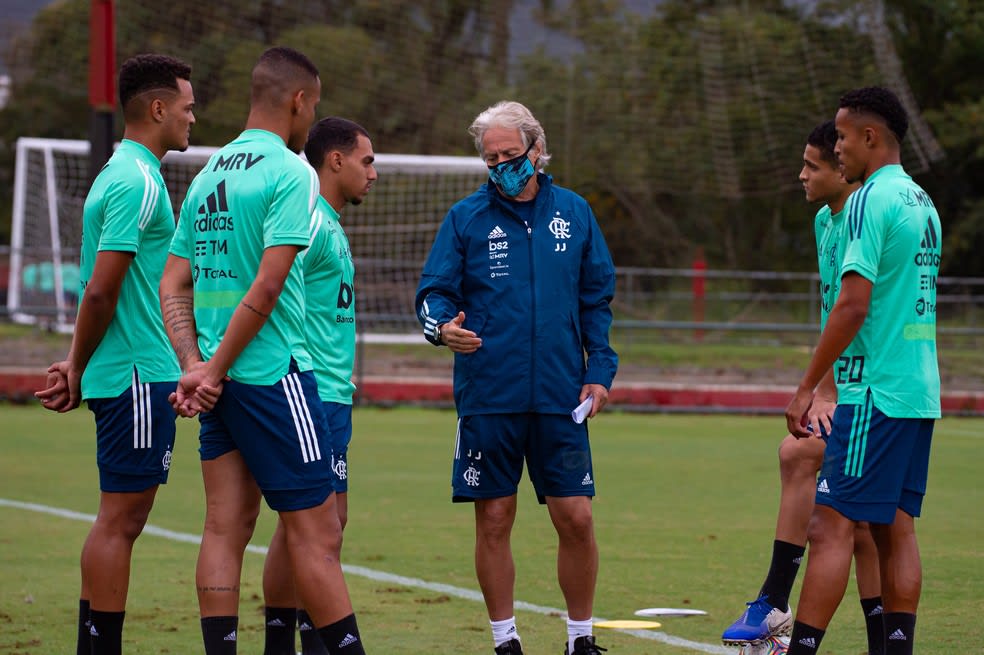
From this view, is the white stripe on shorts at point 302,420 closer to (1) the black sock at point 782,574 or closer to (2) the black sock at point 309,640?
(2) the black sock at point 309,640

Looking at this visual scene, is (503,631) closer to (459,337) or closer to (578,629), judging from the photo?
(578,629)

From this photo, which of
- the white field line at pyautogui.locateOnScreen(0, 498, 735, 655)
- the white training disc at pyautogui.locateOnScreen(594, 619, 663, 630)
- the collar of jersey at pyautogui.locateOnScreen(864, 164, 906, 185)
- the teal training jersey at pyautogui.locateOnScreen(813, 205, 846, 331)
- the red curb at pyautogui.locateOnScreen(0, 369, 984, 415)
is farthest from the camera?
the red curb at pyautogui.locateOnScreen(0, 369, 984, 415)

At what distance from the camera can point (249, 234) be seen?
5.03 metres

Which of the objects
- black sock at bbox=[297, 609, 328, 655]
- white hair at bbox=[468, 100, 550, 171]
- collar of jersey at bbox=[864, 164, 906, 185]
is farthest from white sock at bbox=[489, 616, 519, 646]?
collar of jersey at bbox=[864, 164, 906, 185]

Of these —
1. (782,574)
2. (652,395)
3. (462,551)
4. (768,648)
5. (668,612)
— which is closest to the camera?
(768,648)

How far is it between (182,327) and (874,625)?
3.15 metres

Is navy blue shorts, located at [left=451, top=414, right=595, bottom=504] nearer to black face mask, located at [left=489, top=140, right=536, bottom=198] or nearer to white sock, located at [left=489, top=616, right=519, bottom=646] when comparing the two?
white sock, located at [left=489, top=616, right=519, bottom=646]

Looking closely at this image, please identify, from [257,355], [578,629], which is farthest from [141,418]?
[578,629]

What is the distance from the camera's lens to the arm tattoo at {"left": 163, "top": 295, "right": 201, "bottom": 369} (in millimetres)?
5148

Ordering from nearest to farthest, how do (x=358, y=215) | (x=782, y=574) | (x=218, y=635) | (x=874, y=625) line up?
(x=218, y=635) → (x=874, y=625) → (x=782, y=574) → (x=358, y=215)

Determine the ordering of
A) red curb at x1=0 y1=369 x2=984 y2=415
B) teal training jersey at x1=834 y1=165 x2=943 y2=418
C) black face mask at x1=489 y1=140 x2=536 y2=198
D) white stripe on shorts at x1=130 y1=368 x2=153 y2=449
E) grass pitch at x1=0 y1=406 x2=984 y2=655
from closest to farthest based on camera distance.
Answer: teal training jersey at x1=834 y1=165 x2=943 y2=418, white stripe on shorts at x1=130 y1=368 x2=153 y2=449, black face mask at x1=489 y1=140 x2=536 y2=198, grass pitch at x1=0 y1=406 x2=984 y2=655, red curb at x1=0 y1=369 x2=984 y2=415

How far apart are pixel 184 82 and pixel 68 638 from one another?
8.55 feet

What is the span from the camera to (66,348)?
21.3 metres

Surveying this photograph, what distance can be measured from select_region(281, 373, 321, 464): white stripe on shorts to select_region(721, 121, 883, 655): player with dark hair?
209 cm
